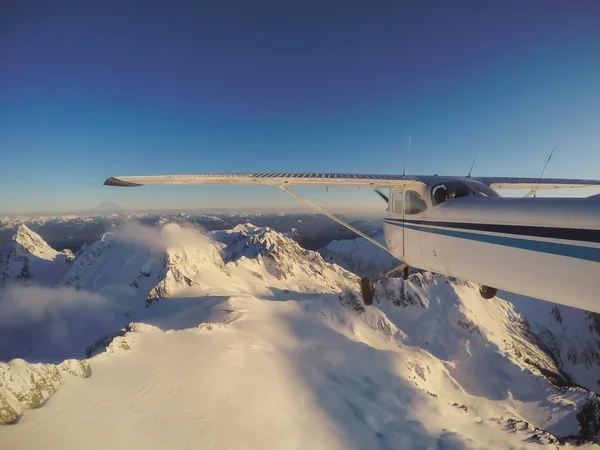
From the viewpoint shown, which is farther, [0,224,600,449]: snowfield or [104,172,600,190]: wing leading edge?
[0,224,600,449]: snowfield

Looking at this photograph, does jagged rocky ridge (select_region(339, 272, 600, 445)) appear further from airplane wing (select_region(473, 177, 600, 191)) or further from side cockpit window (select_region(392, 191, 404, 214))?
side cockpit window (select_region(392, 191, 404, 214))

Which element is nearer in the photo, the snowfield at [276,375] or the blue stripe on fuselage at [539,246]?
the blue stripe on fuselage at [539,246]

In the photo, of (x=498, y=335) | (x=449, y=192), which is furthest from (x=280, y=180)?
(x=498, y=335)

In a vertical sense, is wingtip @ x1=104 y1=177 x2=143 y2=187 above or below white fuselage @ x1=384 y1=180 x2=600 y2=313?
above

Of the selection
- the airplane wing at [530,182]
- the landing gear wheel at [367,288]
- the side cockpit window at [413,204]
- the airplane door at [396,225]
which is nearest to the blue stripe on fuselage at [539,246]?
the side cockpit window at [413,204]

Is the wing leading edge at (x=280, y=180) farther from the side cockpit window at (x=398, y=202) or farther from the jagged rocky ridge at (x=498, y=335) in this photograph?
the jagged rocky ridge at (x=498, y=335)

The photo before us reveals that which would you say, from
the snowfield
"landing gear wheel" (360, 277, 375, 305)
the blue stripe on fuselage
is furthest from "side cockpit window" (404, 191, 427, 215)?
the snowfield

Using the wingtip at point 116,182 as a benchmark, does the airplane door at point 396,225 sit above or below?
below
